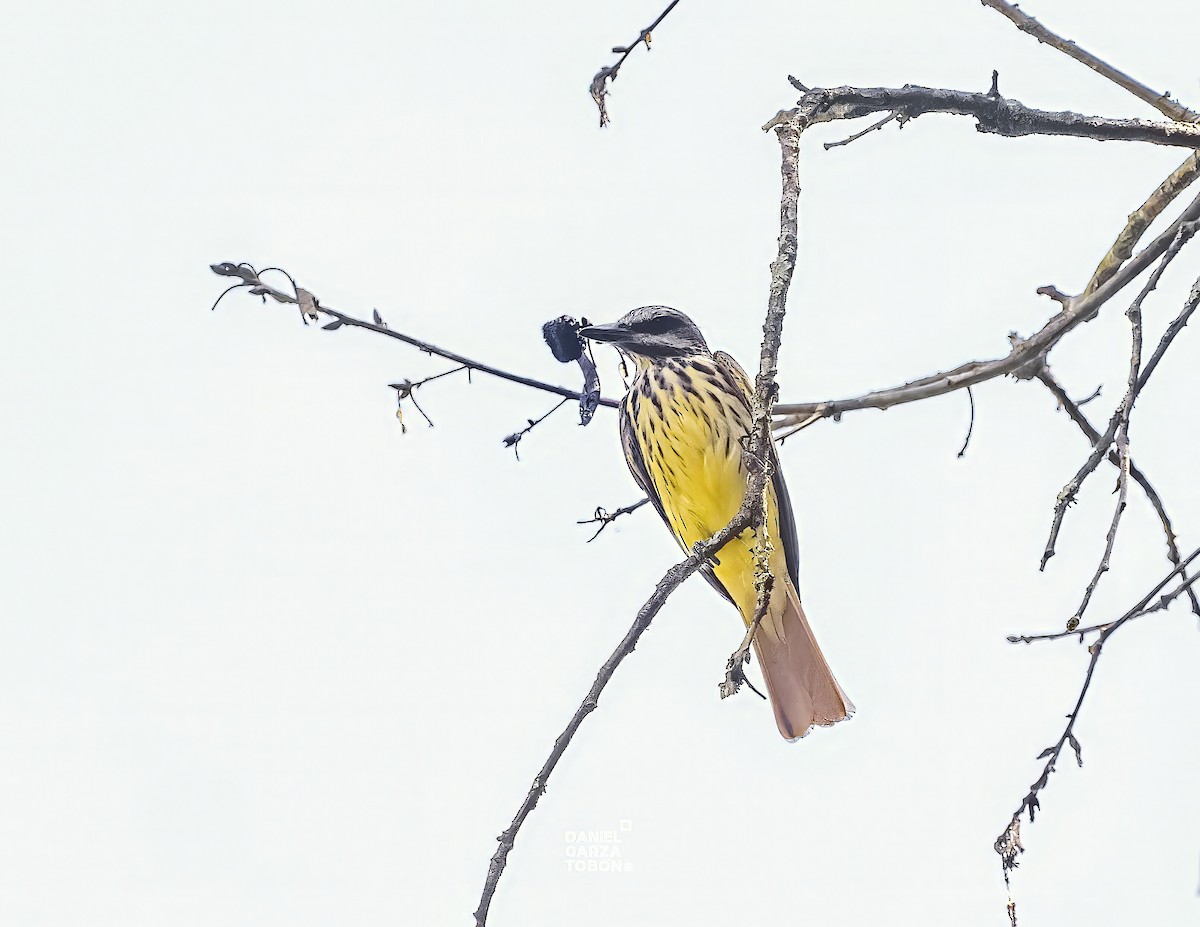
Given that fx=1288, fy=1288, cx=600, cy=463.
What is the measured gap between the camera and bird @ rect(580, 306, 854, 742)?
17.9ft

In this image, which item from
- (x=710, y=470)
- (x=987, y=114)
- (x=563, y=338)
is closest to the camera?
(x=987, y=114)

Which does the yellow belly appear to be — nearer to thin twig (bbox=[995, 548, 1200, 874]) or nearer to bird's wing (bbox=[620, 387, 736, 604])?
bird's wing (bbox=[620, 387, 736, 604])

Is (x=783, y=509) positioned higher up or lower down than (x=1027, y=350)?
higher up

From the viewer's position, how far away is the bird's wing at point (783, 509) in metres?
5.51

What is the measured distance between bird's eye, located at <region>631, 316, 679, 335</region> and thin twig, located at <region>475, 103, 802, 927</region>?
277 cm

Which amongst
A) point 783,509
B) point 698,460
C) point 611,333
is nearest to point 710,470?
point 698,460

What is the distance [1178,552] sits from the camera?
9.86 ft

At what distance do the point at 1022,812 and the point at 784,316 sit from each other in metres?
1.18

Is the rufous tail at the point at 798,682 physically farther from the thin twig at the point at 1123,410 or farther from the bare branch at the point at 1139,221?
the thin twig at the point at 1123,410

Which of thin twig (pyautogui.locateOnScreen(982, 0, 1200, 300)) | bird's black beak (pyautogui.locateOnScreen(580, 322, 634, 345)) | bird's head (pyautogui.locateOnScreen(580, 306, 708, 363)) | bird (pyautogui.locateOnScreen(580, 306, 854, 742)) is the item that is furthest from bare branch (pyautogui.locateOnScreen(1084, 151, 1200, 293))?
bird's head (pyautogui.locateOnScreen(580, 306, 708, 363))

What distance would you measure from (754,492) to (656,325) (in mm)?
3007

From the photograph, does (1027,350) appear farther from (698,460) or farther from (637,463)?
(637,463)

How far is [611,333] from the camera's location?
5.65 meters

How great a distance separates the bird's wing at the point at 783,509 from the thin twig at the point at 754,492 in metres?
2.38
